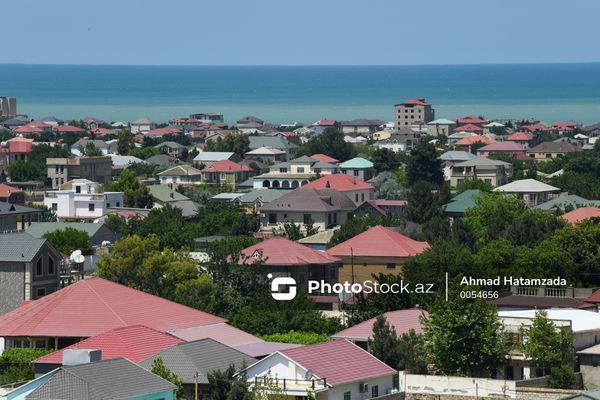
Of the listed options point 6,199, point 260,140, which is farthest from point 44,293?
point 260,140

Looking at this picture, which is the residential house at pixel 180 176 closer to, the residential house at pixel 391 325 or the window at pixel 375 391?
the residential house at pixel 391 325

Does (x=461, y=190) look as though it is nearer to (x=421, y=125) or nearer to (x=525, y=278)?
(x=525, y=278)

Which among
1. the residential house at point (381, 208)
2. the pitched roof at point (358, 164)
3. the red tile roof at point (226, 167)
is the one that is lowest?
the red tile roof at point (226, 167)

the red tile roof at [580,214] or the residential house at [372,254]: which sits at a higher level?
the residential house at [372,254]

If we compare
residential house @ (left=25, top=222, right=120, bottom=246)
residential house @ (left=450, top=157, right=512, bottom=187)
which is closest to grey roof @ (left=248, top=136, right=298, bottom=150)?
residential house @ (left=450, top=157, right=512, bottom=187)

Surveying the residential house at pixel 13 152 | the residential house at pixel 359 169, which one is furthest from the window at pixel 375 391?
the residential house at pixel 13 152

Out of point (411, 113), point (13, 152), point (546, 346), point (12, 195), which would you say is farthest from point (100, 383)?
point (411, 113)
